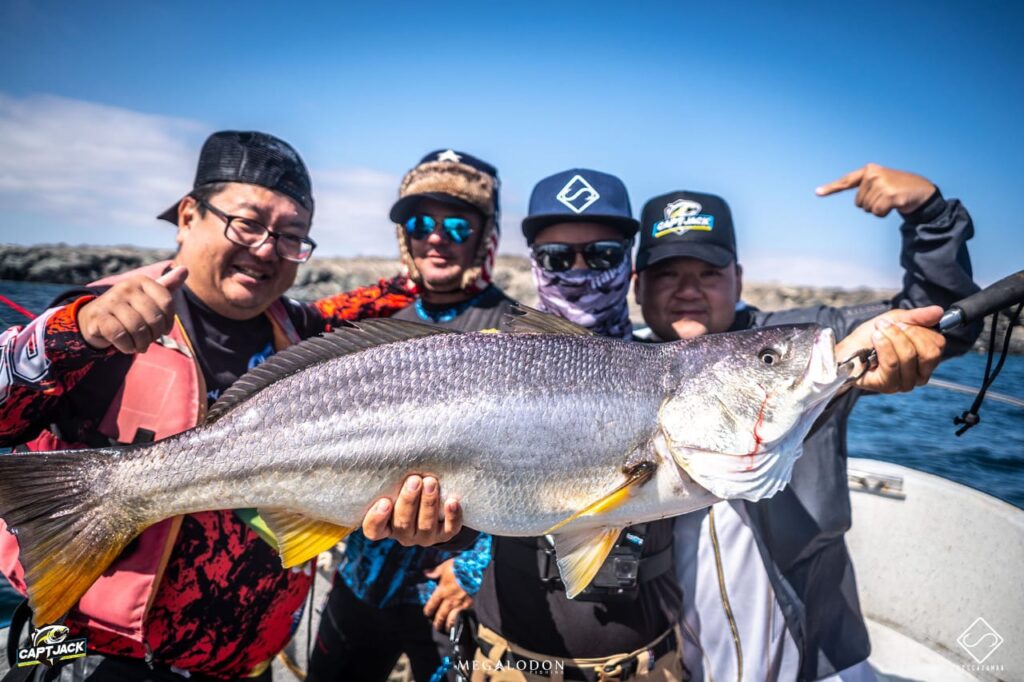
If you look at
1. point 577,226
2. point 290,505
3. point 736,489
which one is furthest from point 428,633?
point 577,226

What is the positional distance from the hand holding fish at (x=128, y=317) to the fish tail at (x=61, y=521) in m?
0.48

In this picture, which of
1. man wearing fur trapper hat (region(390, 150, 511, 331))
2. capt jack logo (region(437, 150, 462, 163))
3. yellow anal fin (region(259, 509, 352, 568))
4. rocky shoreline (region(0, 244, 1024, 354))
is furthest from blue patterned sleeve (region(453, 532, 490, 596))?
rocky shoreline (region(0, 244, 1024, 354))

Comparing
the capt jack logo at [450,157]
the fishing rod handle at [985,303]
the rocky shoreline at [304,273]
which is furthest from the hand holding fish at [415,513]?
the rocky shoreline at [304,273]

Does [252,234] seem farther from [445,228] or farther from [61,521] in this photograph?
[61,521]

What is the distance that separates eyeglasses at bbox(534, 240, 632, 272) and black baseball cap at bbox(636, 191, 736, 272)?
0.24 meters

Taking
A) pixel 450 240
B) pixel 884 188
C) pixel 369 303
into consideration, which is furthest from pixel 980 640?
pixel 369 303

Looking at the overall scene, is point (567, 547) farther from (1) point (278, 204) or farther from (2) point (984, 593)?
(2) point (984, 593)

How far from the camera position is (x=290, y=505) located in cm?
235

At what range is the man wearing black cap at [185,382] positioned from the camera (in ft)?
7.61

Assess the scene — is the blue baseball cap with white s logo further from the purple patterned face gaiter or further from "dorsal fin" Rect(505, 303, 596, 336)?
"dorsal fin" Rect(505, 303, 596, 336)

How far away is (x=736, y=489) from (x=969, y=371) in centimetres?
3823

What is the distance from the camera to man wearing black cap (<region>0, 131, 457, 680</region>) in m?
2.32

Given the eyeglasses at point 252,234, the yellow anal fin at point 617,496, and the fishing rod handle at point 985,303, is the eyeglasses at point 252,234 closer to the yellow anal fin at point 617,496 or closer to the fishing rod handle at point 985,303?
the yellow anal fin at point 617,496

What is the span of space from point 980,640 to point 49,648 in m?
6.82
